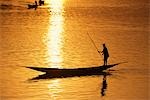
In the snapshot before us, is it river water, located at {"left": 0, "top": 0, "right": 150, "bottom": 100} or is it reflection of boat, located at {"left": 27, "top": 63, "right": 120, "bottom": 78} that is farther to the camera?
reflection of boat, located at {"left": 27, "top": 63, "right": 120, "bottom": 78}

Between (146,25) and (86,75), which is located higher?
(146,25)

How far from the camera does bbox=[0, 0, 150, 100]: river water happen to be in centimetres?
2214

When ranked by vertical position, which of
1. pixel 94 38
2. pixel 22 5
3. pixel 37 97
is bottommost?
pixel 37 97

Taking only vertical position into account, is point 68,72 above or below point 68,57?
below

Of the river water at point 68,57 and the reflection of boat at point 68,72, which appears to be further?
the reflection of boat at point 68,72

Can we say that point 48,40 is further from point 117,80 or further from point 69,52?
point 117,80

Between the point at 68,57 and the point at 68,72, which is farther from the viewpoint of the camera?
the point at 68,57

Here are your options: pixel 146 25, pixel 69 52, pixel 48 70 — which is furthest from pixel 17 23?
pixel 48 70

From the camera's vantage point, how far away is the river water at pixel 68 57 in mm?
22141

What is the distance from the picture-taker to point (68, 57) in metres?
35.0

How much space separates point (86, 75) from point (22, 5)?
59453mm

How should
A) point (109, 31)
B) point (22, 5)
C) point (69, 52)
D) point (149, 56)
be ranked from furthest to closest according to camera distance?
1. point (22, 5)
2. point (109, 31)
3. point (69, 52)
4. point (149, 56)

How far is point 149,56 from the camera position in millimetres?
34094

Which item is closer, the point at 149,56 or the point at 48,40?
the point at 149,56
